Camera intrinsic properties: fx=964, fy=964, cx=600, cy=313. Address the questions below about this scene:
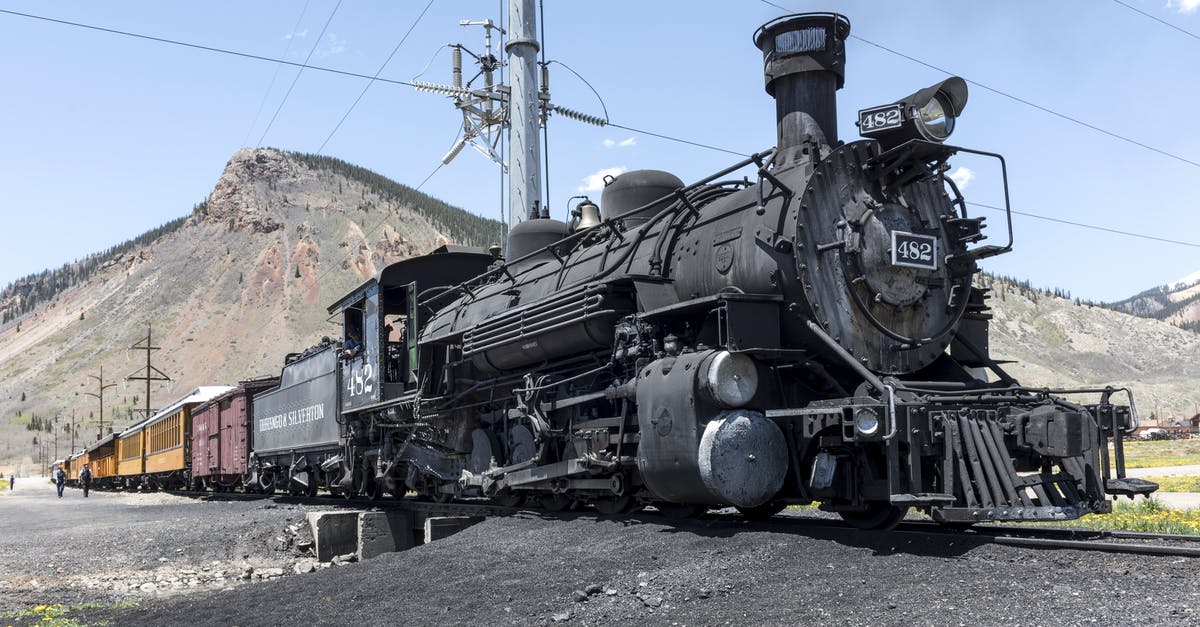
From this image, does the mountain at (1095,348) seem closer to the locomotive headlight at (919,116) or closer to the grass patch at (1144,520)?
the grass patch at (1144,520)

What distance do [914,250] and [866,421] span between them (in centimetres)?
211

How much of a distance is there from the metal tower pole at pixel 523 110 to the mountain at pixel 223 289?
240 feet

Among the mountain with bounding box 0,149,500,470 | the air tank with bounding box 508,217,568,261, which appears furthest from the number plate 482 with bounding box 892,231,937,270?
the mountain with bounding box 0,149,500,470

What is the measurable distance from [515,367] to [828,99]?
4.81 meters

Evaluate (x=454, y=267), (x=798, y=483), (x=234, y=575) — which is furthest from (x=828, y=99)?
(x=234, y=575)

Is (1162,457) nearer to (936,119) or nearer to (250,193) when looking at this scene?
(936,119)

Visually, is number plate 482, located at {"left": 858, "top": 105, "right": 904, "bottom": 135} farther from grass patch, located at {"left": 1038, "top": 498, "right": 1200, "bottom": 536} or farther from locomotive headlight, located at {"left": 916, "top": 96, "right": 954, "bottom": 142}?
grass patch, located at {"left": 1038, "top": 498, "right": 1200, "bottom": 536}

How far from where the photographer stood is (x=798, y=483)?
7.81 m

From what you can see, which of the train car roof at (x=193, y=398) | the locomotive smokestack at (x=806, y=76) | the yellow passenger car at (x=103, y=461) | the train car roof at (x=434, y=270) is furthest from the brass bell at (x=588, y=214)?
the yellow passenger car at (x=103, y=461)

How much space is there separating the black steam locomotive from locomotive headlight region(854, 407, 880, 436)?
16 millimetres

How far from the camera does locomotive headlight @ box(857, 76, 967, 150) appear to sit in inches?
321

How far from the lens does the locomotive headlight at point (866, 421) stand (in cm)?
679

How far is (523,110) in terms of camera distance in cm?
1736

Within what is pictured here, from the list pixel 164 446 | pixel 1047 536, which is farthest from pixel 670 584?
pixel 164 446
